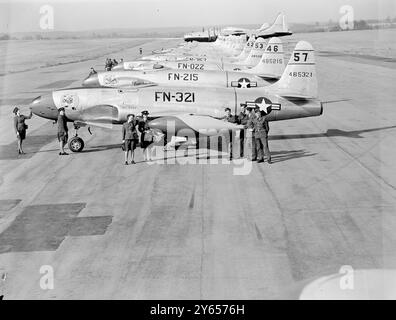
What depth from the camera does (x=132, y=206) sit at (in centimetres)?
1512

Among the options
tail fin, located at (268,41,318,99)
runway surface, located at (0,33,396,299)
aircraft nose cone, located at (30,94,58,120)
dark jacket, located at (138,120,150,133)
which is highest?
tail fin, located at (268,41,318,99)

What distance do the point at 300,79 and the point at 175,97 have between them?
5586 mm

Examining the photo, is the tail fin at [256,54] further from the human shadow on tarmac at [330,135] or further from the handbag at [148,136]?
the handbag at [148,136]

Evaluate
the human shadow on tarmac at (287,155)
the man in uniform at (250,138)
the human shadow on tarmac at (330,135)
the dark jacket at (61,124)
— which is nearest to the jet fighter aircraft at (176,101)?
the dark jacket at (61,124)

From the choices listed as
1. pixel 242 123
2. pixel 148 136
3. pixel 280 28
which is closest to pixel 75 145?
pixel 148 136

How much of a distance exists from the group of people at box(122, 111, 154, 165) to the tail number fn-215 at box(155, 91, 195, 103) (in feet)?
3.65

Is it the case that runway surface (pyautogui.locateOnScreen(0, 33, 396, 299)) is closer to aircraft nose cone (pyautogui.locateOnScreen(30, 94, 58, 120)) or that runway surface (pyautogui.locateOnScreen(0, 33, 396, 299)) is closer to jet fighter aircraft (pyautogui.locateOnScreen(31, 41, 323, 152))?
jet fighter aircraft (pyautogui.locateOnScreen(31, 41, 323, 152))

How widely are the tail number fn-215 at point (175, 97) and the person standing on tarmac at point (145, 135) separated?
1.02m

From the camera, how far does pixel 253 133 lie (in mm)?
19469

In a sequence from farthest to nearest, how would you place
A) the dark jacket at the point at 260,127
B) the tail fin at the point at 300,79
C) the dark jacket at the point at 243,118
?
1. the tail fin at the point at 300,79
2. the dark jacket at the point at 243,118
3. the dark jacket at the point at 260,127

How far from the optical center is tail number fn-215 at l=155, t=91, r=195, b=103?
2253cm

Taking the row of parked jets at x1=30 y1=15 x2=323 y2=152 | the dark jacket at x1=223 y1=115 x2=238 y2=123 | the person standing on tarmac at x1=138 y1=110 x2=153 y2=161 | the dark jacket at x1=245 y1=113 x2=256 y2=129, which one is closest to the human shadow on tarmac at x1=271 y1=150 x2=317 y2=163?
the dark jacket at x1=245 y1=113 x2=256 y2=129

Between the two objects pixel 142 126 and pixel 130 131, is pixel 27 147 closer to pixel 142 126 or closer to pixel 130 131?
pixel 142 126

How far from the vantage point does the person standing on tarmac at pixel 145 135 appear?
21156 millimetres
